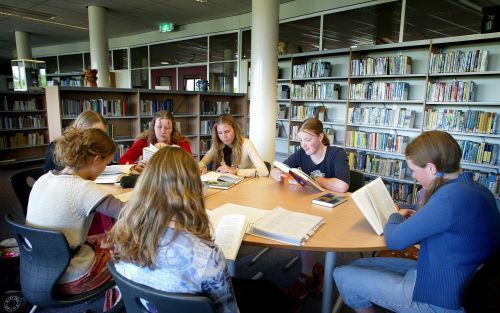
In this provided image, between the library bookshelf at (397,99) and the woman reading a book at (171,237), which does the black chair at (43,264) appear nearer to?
the woman reading a book at (171,237)

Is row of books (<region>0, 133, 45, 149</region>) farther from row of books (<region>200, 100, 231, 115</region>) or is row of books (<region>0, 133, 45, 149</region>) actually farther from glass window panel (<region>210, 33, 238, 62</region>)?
glass window panel (<region>210, 33, 238, 62</region>)

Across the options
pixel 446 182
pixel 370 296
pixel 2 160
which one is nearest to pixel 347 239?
pixel 370 296

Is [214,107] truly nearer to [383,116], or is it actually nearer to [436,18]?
[383,116]

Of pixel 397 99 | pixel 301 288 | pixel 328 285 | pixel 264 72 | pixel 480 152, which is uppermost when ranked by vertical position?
pixel 264 72

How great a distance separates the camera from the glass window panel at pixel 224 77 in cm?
730

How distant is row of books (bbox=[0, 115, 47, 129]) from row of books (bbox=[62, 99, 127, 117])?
237 centimetres

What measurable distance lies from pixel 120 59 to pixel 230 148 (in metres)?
7.82

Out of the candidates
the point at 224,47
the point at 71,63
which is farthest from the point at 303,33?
the point at 71,63

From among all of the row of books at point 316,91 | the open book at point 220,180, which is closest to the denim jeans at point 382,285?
the open book at point 220,180

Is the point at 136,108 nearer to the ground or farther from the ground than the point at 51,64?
nearer to the ground

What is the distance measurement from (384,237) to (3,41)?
1301 centimetres

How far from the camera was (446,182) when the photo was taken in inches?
50.6

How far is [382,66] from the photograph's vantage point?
14.3 feet

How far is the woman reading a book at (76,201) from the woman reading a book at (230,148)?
1.38 metres
